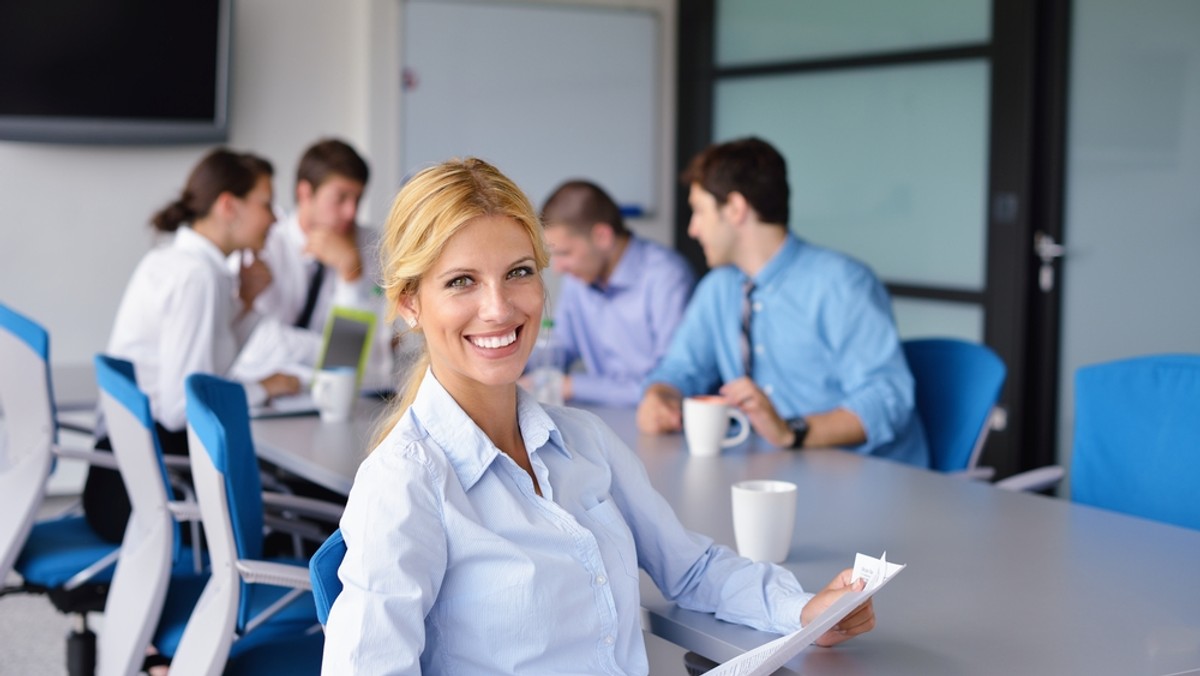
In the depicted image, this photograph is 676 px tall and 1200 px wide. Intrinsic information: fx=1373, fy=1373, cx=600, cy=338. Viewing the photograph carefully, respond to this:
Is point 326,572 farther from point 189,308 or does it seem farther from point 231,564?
point 189,308

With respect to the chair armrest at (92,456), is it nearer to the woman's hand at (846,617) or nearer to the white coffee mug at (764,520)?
the white coffee mug at (764,520)

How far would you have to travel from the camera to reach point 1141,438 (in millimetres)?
2670

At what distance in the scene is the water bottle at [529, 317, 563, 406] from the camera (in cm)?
326

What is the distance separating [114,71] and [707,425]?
3732 millimetres

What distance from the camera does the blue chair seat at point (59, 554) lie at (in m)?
3.03

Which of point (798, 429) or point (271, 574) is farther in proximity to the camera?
point (798, 429)

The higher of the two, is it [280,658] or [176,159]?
[176,159]

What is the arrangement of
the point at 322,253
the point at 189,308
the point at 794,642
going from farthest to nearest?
the point at 322,253, the point at 189,308, the point at 794,642

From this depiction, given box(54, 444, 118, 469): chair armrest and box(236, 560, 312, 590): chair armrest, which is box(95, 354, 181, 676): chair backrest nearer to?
box(54, 444, 118, 469): chair armrest

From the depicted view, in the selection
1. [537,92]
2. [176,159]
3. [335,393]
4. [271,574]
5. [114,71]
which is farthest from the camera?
[537,92]

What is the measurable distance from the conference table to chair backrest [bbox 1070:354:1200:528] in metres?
0.39

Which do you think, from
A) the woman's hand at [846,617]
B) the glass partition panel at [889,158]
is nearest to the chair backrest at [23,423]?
the woman's hand at [846,617]

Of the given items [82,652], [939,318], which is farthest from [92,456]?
[939,318]

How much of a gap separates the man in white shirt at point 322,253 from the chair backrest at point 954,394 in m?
1.82
